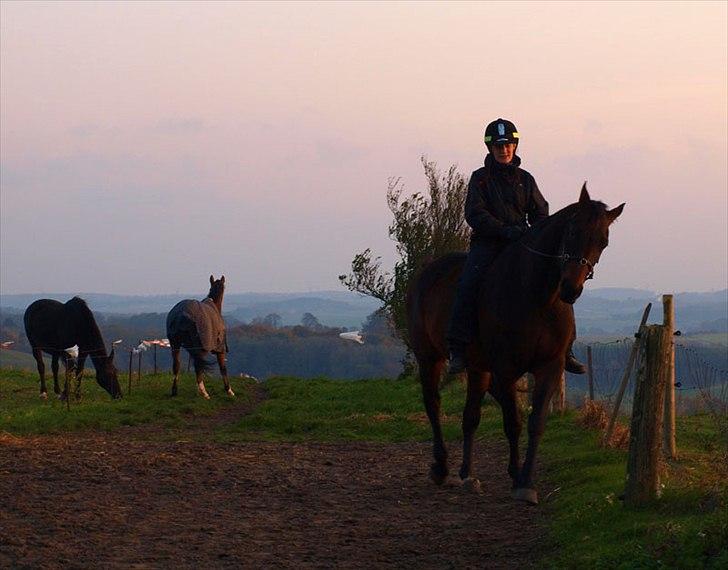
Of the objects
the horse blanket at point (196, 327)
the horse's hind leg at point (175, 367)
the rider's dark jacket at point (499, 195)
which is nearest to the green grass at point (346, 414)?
the horse blanket at point (196, 327)

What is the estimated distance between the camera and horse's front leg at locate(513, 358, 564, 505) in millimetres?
9477

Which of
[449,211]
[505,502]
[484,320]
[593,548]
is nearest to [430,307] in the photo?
[484,320]

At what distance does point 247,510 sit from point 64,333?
14753 mm

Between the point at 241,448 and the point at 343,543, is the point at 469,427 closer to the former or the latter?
the point at 343,543

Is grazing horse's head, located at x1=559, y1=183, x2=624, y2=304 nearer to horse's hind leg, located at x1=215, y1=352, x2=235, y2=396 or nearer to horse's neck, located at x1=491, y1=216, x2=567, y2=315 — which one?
horse's neck, located at x1=491, y1=216, x2=567, y2=315

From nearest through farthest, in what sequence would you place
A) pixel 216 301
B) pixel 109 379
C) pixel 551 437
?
1. pixel 551 437
2. pixel 109 379
3. pixel 216 301

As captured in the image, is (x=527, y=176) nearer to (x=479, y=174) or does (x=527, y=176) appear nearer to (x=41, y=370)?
(x=479, y=174)

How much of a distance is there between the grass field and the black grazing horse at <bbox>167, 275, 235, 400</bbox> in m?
0.58

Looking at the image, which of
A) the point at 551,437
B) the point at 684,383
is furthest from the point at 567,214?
the point at 684,383

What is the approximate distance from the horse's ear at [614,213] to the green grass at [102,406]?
33.9ft

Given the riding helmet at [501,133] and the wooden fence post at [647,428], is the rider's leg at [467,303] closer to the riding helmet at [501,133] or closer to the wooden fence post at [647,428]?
the riding helmet at [501,133]

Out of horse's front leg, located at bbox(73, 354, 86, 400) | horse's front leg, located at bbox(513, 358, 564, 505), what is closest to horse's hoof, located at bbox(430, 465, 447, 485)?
horse's front leg, located at bbox(513, 358, 564, 505)

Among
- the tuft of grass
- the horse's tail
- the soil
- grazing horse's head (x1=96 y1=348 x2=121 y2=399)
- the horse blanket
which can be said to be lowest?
the soil

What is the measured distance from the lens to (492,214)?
10359 mm
